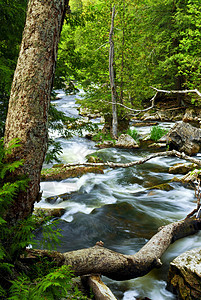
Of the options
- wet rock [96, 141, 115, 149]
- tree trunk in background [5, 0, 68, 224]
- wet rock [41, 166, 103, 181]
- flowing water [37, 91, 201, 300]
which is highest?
tree trunk in background [5, 0, 68, 224]

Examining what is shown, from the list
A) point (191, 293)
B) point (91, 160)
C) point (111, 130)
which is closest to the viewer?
point (191, 293)

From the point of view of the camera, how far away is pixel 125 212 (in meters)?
5.61

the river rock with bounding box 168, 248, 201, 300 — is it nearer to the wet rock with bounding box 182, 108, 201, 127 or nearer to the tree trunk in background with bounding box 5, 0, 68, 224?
the tree trunk in background with bounding box 5, 0, 68, 224

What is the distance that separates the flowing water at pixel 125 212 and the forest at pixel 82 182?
0.08 feet

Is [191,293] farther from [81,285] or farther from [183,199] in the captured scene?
[183,199]

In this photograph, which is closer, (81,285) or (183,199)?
(81,285)

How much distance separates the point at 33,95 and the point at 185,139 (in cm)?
962

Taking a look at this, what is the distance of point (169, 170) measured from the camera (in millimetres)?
8398

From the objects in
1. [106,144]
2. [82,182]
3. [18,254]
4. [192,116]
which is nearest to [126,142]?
[106,144]

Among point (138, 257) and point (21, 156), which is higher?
point (21, 156)

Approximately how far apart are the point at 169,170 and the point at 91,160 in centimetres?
321

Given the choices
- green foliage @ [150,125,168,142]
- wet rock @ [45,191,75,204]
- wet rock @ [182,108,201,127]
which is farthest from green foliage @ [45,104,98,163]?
wet rock @ [182,108,201,127]

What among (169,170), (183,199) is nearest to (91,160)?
(169,170)

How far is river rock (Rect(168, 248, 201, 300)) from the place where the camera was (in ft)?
7.91
